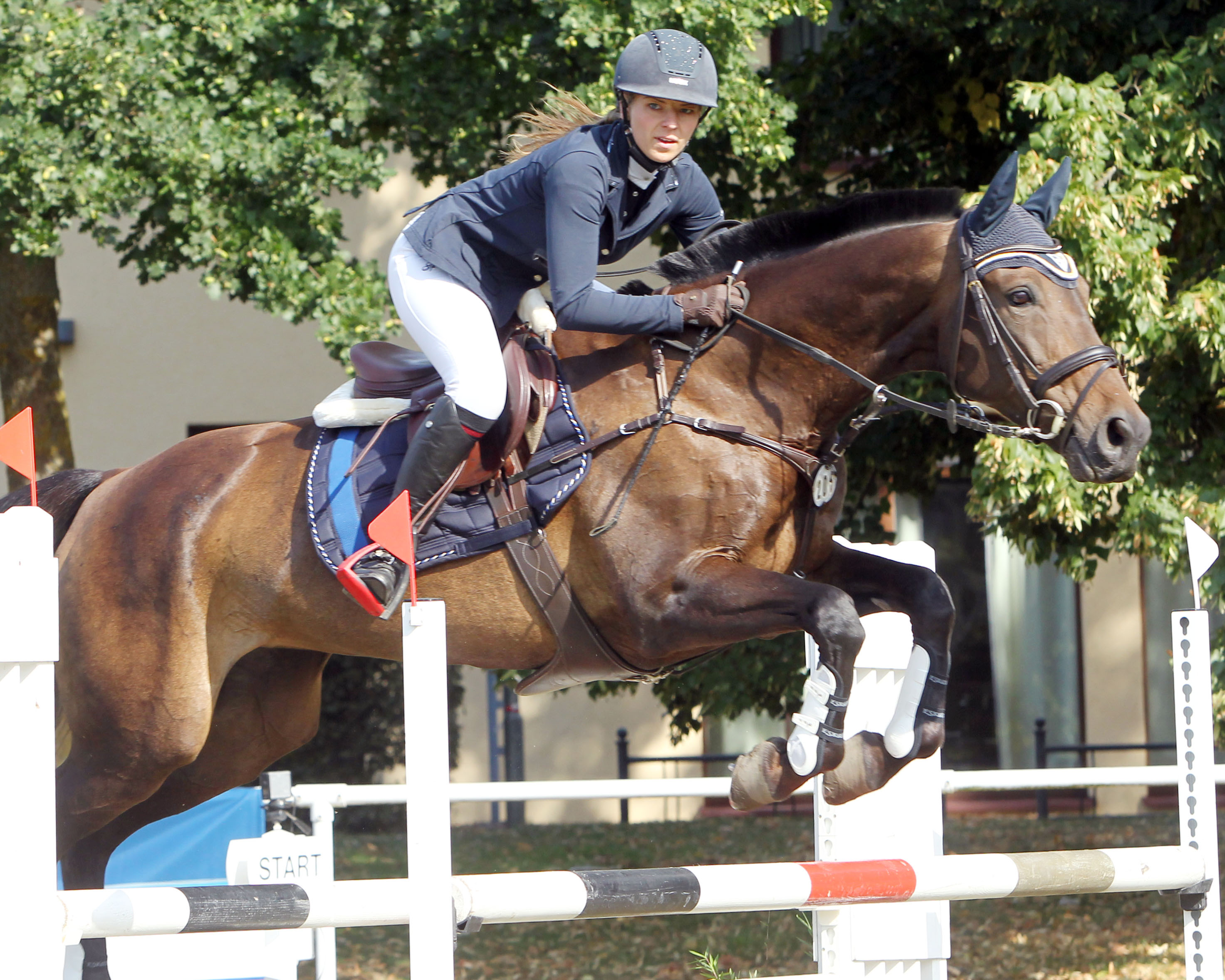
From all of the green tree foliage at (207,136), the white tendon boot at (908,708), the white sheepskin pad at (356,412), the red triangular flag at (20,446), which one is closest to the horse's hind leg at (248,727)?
the white sheepskin pad at (356,412)

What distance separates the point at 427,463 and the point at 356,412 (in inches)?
16.6

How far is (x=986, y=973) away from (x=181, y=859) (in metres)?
3.91

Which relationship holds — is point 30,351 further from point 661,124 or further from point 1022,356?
point 1022,356

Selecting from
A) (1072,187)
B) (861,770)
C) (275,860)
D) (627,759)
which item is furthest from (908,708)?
(627,759)

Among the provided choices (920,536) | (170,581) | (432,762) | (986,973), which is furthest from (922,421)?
(432,762)

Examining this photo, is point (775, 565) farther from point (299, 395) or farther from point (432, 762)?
point (299, 395)

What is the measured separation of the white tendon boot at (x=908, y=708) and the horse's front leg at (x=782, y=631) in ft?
0.75

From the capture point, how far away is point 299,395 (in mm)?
11219

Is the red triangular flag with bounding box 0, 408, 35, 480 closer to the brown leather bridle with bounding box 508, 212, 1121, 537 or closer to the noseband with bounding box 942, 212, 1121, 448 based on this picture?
the brown leather bridle with bounding box 508, 212, 1121, 537

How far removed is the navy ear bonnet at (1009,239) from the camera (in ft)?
10.2

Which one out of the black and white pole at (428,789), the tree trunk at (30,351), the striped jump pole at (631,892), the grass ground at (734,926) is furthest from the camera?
the tree trunk at (30,351)

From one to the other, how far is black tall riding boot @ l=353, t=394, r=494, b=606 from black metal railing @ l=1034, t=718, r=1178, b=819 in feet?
27.6

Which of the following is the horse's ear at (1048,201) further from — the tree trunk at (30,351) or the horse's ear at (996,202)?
the tree trunk at (30,351)

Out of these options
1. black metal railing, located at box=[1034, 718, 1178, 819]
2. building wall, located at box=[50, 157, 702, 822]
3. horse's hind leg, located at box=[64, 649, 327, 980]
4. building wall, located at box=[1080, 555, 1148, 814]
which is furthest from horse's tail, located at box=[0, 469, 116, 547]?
building wall, located at box=[1080, 555, 1148, 814]
